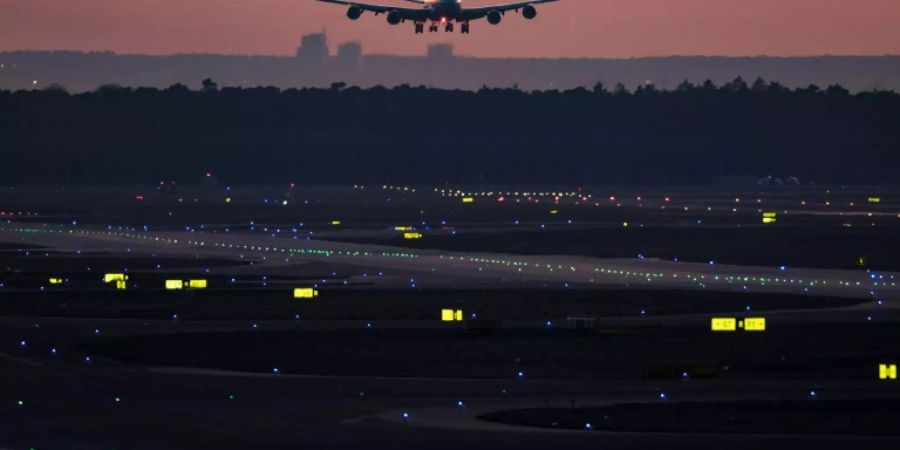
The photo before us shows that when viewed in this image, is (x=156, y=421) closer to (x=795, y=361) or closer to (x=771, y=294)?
(x=795, y=361)

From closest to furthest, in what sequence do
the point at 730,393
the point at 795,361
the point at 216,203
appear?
the point at 730,393 → the point at 795,361 → the point at 216,203

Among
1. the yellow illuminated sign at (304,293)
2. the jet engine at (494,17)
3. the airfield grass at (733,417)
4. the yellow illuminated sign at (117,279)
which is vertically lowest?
the airfield grass at (733,417)

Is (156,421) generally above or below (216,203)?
below

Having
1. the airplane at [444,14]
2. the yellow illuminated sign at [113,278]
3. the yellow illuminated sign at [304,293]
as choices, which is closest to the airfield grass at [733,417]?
the yellow illuminated sign at [304,293]

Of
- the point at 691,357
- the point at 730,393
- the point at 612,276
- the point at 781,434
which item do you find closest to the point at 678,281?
the point at 612,276

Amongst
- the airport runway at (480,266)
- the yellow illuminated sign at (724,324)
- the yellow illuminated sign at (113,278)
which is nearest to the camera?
the yellow illuminated sign at (724,324)

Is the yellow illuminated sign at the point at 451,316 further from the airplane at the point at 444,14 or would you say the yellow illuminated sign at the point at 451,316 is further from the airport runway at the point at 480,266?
the airplane at the point at 444,14
